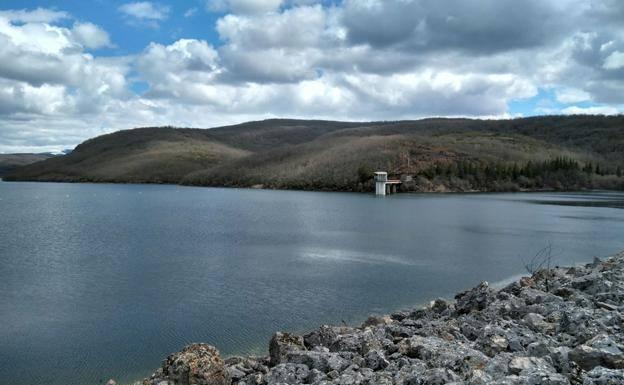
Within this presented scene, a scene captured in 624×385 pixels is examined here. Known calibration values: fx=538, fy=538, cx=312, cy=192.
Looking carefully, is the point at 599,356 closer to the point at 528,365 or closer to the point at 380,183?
the point at 528,365

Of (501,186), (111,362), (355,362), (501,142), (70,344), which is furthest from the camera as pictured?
(501,142)

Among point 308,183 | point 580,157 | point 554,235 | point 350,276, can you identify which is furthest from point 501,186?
point 350,276

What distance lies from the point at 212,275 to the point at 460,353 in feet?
61.1

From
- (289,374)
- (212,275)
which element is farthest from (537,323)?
(212,275)

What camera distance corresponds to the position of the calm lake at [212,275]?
16203 mm

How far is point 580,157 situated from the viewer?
181 metres

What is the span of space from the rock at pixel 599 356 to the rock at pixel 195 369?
20.4 feet

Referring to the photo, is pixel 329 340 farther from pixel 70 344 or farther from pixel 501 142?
pixel 501 142

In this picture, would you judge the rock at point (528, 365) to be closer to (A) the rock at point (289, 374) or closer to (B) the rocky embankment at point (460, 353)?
(B) the rocky embankment at point (460, 353)

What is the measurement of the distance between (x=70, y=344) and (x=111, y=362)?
2.14m

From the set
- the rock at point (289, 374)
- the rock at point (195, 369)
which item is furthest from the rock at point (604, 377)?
the rock at point (195, 369)

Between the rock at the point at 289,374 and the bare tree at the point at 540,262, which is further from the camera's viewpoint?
the bare tree at the point at 540,262

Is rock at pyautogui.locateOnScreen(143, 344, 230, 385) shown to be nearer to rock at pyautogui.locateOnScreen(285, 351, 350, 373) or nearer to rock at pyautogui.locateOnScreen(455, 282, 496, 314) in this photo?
rock at pyautogui.locateOnScreen(285, 351, 350, 373)

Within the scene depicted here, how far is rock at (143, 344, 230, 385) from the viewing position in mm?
10125
